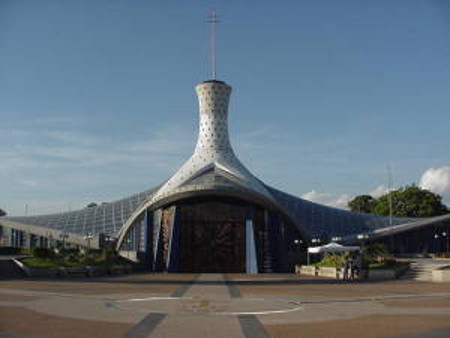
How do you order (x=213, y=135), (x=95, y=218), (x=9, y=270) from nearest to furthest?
1. (x=9, y=270)
2. (x=213, y=135)
3. (x=95, y=218)

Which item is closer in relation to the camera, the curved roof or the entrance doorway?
the entrance doorway

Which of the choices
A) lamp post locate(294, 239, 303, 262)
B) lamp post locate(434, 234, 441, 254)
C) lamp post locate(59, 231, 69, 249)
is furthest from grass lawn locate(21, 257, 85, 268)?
lamp post locate(434, 234, 441, 254)

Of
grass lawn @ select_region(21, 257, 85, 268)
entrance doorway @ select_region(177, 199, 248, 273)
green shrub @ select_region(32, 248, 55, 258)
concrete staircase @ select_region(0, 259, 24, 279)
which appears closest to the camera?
concrete staircase @ select_region(0, 259, 24, 279)

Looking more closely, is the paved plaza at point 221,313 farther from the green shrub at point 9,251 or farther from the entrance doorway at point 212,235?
the green shrub at point 9,251

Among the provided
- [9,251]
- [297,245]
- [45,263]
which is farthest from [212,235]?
[45,263]

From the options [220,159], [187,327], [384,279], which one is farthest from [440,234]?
[187,327]

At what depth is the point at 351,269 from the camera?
34.1 metres

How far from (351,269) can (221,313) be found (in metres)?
18.9

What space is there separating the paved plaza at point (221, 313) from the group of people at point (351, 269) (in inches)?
357

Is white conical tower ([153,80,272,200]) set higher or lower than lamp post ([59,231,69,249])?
higher

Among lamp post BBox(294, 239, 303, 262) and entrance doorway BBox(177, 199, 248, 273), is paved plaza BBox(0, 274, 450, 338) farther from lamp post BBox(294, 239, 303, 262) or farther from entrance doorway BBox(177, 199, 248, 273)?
lamp post BBox(294, 239, 303, 262)

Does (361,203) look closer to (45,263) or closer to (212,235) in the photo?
(212,235)

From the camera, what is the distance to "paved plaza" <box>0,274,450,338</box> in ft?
43.6

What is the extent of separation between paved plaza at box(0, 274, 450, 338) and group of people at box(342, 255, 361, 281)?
907cm
